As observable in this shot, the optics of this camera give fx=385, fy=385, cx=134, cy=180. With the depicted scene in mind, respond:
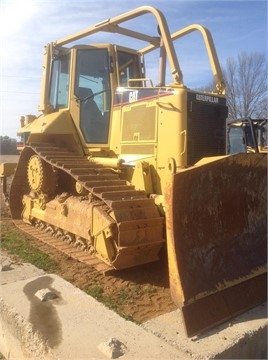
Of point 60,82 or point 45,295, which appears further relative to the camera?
point 60,82

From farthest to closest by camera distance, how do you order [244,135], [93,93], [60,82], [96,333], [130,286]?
[244,135] < [60,82] < [93,93] < [130,286] < [96,333]

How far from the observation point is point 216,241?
12.8 ft

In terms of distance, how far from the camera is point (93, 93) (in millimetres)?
6172

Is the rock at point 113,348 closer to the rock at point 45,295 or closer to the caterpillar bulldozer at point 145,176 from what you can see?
the caterpillar bulldozer at point 145,176

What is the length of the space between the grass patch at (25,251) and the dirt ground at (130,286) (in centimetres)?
14

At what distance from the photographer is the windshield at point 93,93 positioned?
19.9 feet

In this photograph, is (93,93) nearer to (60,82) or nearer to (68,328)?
(60,82)

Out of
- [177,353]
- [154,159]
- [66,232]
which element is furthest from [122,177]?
[177,353]

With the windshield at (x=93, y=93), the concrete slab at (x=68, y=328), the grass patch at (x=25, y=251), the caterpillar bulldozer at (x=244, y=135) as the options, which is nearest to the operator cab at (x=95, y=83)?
the windshield at (x=93, y=93)

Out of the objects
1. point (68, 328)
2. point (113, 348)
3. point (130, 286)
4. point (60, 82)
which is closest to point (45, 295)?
point (68, 328)

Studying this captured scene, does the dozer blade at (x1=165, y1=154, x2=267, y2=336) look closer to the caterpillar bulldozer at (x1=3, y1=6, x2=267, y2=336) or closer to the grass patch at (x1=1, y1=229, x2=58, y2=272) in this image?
the caterpillar bulldozer at (x1=3, y1=6, x2=267, y2=336)

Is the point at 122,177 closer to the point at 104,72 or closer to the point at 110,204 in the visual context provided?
Result: the point at 110,204

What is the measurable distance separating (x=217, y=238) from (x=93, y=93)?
3361 millimetres

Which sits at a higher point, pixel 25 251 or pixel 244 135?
pixel 244 135
